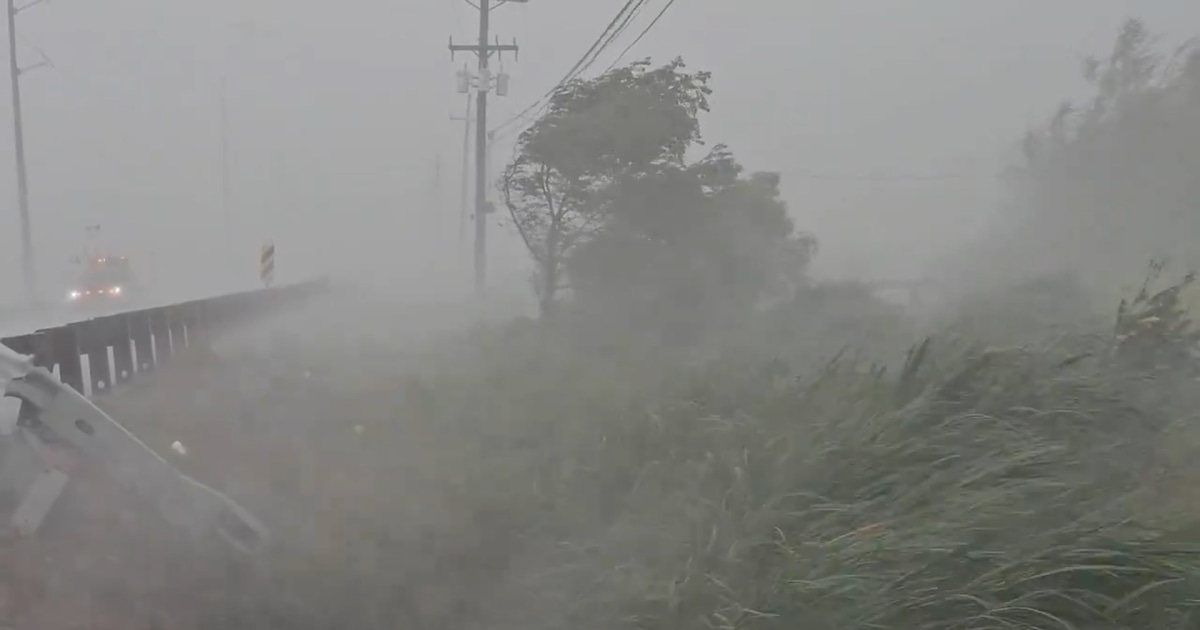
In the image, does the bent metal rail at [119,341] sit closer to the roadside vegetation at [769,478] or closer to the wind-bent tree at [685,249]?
the roadside vegetation at [769,478]

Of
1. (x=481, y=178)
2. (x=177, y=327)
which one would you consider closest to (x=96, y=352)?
(x=177, y=327)

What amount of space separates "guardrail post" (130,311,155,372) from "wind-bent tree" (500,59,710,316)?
5.84 metres

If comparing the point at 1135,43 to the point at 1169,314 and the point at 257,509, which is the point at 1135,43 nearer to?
the point at 1169,314

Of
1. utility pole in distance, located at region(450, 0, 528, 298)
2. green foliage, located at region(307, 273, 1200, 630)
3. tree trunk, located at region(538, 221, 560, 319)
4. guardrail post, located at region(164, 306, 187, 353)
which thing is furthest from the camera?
utility pole in distance, located at region(450, 0, 528, 298)

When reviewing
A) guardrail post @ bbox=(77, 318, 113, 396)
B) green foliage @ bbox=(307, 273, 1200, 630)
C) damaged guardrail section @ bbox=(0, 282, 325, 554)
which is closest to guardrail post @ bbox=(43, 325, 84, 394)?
guardrail post @ bbox=(77, 318, 113, 396)

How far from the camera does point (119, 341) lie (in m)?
9.94

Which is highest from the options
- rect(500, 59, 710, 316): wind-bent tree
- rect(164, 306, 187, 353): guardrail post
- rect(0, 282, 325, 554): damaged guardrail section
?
rect(500, 59, 710, 316): wind-bent tree

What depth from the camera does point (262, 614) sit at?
175 inches

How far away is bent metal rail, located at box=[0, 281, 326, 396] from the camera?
25.8ft

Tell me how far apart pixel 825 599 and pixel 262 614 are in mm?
2666

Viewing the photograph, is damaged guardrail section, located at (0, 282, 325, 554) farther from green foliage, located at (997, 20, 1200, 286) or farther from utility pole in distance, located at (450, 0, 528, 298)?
utility pole in distance, located at (450, 0, 528, 298)

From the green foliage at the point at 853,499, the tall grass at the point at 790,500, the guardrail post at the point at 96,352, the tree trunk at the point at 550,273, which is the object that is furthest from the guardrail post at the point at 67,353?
the tree trunk at the point at 550,273

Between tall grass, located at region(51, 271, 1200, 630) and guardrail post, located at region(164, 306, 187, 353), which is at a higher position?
tall grass, located at region(51, 271, 1200, 630)

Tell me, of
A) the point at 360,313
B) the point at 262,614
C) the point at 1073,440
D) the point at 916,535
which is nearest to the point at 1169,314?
the point at 1073,440
